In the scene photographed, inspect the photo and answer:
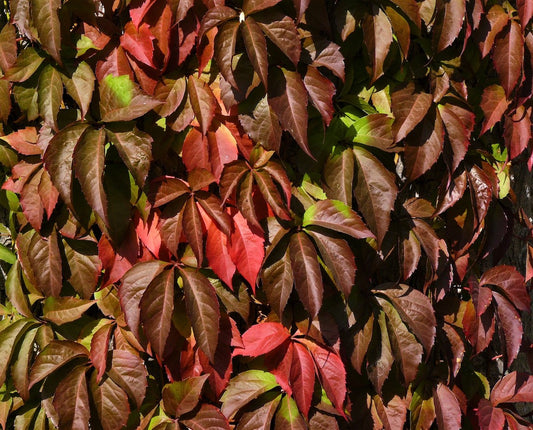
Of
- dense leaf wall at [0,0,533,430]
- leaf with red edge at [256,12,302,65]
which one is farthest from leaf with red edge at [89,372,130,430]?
leaf with red edge at [256,12,302,65]

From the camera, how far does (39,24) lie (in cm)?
157

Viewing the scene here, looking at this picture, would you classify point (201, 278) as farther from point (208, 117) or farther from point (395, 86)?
point (395, 86)

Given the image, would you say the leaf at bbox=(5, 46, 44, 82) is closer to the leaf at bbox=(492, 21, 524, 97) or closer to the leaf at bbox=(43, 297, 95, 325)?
the leaf at bbox=(43, 297, 95, 325)

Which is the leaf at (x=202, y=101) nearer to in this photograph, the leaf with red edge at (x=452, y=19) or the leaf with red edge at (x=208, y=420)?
the leaf with red edge at (x=452, y=19)

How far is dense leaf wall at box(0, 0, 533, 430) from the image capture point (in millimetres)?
1572

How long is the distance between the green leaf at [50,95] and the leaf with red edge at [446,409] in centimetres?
122

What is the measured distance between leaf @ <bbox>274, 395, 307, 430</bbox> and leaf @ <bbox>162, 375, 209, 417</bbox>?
208mm

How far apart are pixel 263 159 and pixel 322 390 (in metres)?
0.62

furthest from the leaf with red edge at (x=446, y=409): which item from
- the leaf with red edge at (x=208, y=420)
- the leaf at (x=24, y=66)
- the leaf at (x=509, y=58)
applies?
the leaf at (x=24, y=66)

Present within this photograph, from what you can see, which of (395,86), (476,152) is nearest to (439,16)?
(395,86)

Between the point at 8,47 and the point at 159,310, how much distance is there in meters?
0.81

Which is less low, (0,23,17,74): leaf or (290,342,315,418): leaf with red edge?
(0,23,17,74): leaf

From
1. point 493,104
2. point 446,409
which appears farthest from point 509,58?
point 446,409

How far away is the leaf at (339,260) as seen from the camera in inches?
61.1
